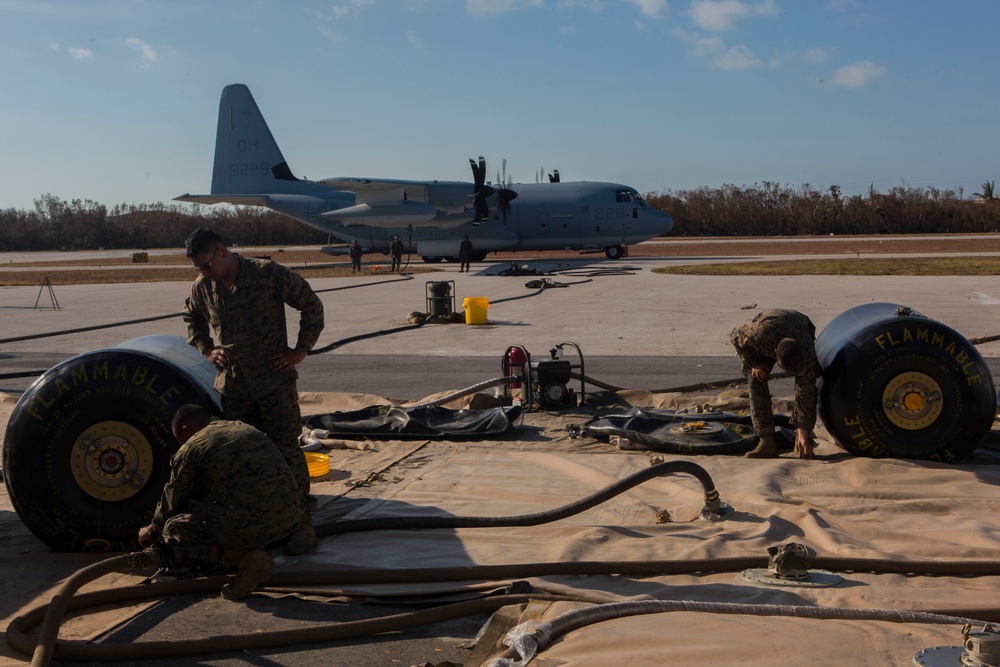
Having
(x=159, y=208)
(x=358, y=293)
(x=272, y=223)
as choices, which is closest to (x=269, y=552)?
(x=358, y=293)

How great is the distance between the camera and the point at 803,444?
764 centimetres

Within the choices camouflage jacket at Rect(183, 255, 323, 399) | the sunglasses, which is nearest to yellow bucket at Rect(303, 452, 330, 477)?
camouflage jacket at Rect(183, 255, 323, 399)

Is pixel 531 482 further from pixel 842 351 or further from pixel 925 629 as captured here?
pixel 925 629

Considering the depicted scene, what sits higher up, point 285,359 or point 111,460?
point 285,359

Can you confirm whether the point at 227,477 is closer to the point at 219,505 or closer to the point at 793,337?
the point at 219,505

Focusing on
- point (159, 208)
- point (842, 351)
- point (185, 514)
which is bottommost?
point (185, 514)

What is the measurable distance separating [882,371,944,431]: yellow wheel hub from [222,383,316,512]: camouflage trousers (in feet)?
15.2

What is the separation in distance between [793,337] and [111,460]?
5234 mm

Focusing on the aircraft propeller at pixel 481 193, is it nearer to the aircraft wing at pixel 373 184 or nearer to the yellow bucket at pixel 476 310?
the aircraft wing at pixel 373 184

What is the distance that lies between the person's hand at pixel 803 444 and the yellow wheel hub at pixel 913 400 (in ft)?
2.19

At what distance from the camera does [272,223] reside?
85000mm

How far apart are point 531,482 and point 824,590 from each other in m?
2.80

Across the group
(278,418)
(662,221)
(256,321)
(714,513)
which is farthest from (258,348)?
(662,221)

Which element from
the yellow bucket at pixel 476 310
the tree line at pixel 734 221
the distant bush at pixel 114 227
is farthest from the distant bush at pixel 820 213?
the yellow bucket at pixel 476 310
